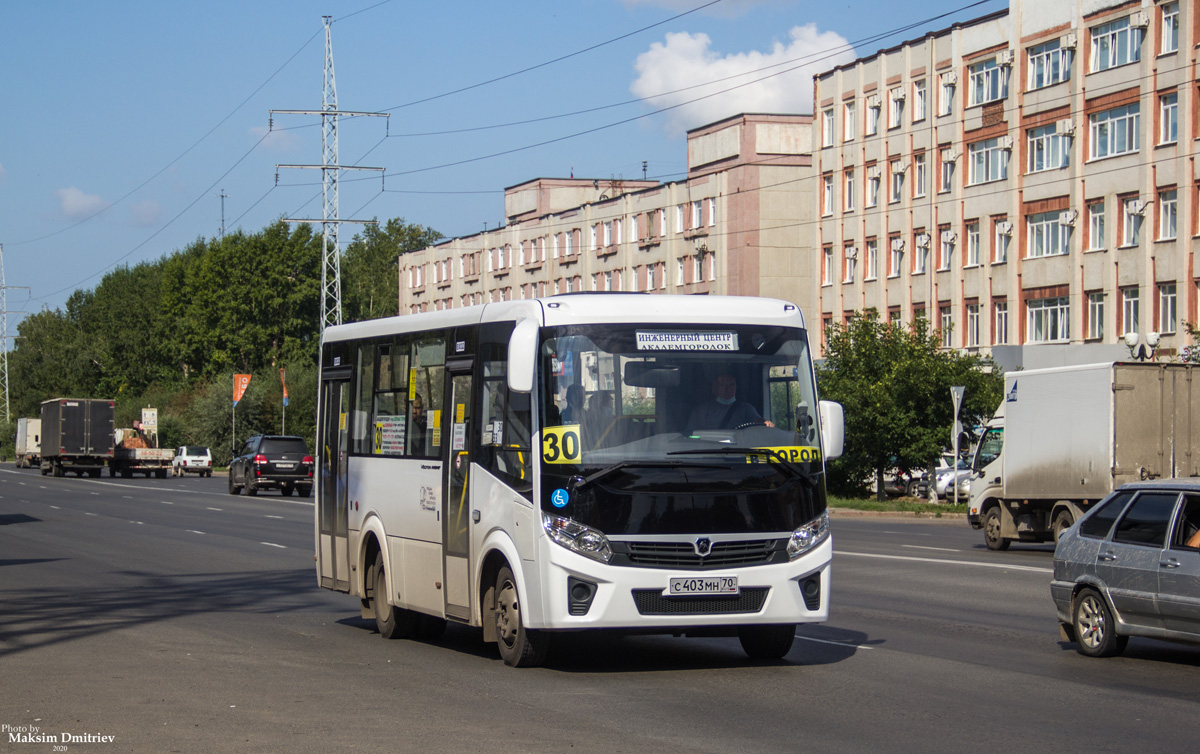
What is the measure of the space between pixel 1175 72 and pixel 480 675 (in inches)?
1725

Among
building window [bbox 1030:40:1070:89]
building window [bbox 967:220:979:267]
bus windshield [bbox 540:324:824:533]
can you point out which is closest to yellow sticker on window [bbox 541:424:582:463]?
bus windshield [bbox 540:324:824:533]

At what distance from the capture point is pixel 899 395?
43938 millimetres

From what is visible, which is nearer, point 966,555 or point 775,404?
point 775,404

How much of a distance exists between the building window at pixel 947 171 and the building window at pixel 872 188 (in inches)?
172

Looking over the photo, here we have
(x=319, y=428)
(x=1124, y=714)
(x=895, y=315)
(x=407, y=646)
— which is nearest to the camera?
(x=1124, y=714)

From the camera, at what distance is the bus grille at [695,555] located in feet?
32.9

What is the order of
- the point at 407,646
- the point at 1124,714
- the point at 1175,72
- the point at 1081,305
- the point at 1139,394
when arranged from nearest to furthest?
the point at 1124,714, the point at 407,646, the point at 1139,394, the point at 1175,72, the point at 1081,305

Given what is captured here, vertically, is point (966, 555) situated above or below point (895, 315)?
below

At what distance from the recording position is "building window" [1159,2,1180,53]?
157ft

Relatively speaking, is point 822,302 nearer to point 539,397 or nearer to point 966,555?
point 966,555

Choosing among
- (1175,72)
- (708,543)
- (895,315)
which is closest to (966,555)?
(708,543)

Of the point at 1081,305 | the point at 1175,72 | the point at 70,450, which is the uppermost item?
the point at 1175,72

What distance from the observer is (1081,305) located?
52969 mm

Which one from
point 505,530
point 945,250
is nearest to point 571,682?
point 505,530
